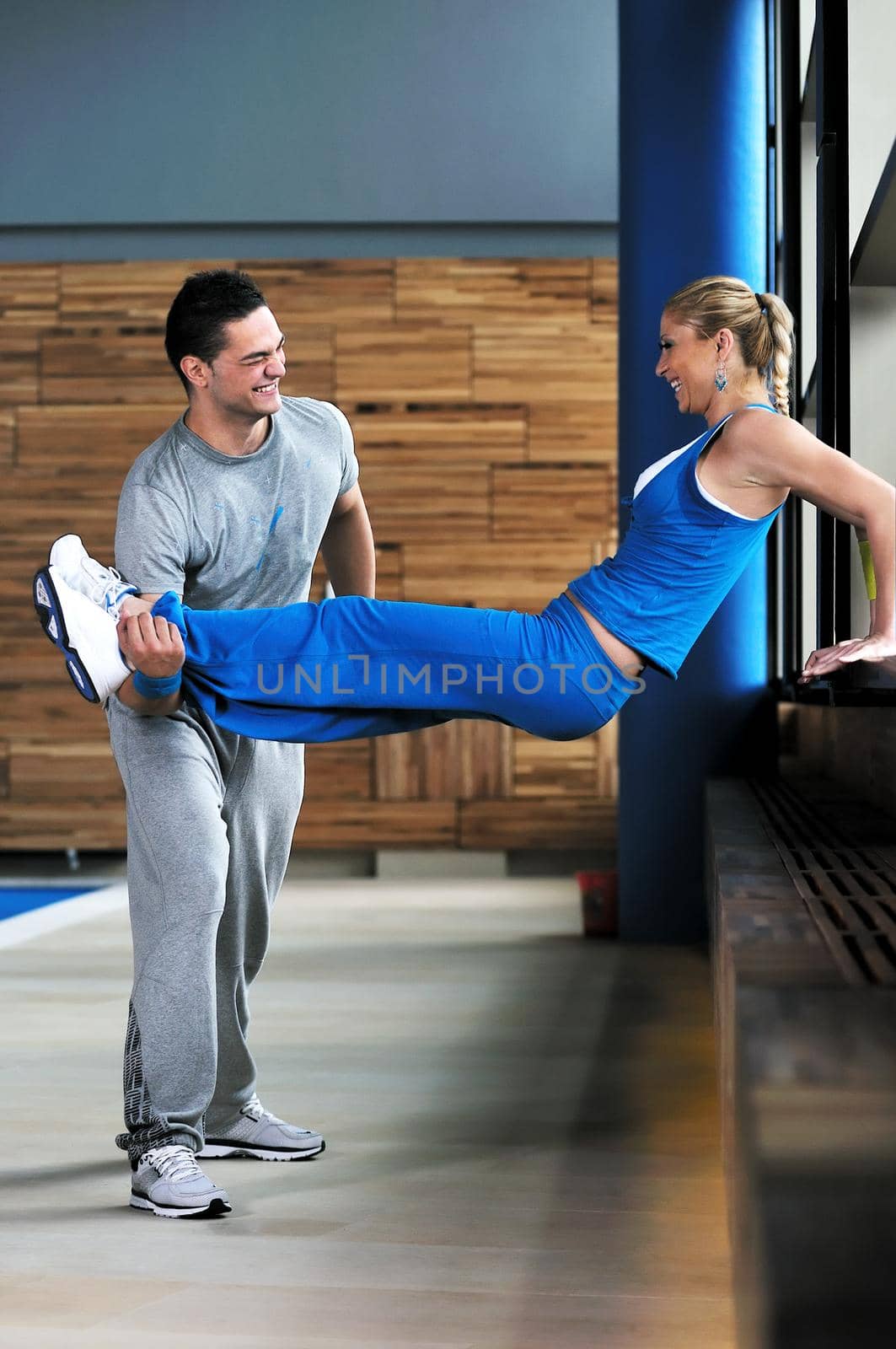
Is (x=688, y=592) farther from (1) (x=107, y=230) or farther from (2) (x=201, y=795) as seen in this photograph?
(1) (x=107, y=230)

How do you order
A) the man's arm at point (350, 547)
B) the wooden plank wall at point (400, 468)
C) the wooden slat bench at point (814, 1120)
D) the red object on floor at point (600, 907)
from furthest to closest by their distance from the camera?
the wooden plank wall at point (400, 468), the red object on floor at point (600, 907), the man's arm at point (350, 547), the wooden slat bench at point (814, 1120)

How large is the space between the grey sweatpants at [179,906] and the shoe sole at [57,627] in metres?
0.06

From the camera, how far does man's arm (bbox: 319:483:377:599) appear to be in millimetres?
2648

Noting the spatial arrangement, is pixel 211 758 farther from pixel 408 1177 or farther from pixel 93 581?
pixel 408 1177

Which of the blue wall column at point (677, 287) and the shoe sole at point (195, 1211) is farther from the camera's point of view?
the blue wall column at point (677, 287)

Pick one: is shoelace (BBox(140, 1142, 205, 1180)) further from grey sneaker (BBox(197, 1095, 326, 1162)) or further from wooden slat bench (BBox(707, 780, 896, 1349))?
wooden slat bench (BBox(707, 780, 896, 1349))

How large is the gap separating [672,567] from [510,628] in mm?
270

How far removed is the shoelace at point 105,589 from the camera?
2.28 metres

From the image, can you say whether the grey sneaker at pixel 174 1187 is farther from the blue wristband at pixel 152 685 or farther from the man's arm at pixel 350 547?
the man's arm at pixel 350 547

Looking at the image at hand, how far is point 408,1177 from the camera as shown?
2.32 m

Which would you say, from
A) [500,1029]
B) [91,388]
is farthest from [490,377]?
[500,1029]

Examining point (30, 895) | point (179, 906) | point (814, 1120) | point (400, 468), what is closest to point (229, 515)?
point (179, 906)

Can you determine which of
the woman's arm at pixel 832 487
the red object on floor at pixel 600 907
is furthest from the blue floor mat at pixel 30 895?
the woman's arm at pixel 832 487

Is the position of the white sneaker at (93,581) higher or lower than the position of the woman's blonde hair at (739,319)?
lower
